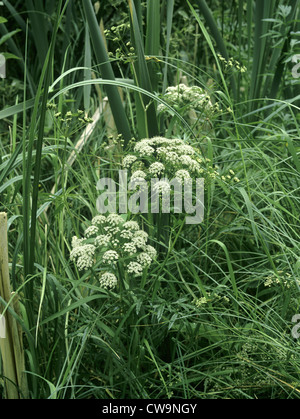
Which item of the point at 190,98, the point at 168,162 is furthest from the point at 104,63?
the point at 168,162

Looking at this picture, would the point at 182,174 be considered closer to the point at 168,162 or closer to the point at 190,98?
the point at 168,162

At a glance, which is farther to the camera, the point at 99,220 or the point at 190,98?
the point at 190,98

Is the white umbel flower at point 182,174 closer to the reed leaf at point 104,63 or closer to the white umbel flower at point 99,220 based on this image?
the white umbel flower at point 99,220

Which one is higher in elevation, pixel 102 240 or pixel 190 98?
pixel 190 98

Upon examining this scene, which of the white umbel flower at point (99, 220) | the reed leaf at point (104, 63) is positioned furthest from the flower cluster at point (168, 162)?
the reed leaf at point (104, 63)

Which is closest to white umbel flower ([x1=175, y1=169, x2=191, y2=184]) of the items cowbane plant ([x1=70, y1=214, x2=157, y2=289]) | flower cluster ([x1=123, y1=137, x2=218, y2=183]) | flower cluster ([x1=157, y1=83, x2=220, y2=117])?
flower cluster ([x1=123, y1=137, x2=218, y2=183])

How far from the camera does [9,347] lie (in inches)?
50.8

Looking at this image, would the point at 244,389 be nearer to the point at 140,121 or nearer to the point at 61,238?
the point at 61,238

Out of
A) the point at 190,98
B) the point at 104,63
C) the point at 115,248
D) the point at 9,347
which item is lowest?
the point at 9,347

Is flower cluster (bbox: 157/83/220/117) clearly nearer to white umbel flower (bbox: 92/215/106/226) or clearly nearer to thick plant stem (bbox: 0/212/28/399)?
white umbel flower (bbox: 92/215/106/226)

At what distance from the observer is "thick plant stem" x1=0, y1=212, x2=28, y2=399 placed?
4.20 ft

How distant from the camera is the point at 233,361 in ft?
4.41
